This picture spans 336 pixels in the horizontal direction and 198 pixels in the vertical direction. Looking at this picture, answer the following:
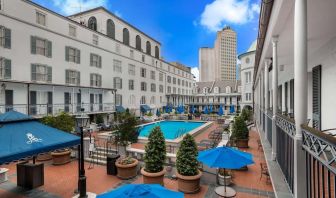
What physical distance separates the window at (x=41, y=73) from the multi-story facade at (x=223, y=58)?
121m

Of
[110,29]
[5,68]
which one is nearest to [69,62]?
[5,68]

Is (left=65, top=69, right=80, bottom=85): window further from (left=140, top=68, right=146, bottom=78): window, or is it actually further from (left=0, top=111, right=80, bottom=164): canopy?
(left=0, top=111, right=80, bottom=164): canopy

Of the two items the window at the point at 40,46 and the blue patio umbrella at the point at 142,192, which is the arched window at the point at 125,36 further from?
the blue patio umbrella at the point at 142,192

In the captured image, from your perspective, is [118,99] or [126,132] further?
[118,99]

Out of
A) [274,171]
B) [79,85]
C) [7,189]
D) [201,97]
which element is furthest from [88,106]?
[201,97]

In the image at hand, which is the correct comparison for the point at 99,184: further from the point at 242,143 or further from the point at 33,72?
the point at 33,72

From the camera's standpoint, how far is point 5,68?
18.6 meters

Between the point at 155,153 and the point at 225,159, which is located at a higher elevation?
the point at 225,159

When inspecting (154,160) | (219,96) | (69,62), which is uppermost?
(69,62)

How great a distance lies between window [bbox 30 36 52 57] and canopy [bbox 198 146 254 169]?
21.8m

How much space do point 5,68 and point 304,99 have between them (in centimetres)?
2309

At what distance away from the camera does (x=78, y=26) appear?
26.7 meters

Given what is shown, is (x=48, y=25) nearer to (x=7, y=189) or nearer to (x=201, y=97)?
(x=7, y=189)

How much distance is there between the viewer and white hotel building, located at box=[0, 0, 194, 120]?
1947cm
